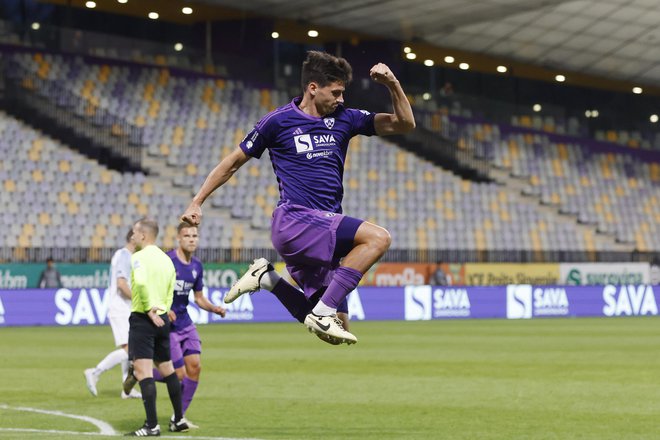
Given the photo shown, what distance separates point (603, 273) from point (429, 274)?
716 cm

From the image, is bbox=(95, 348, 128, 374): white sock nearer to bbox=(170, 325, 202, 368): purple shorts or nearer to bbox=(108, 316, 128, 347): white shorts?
bbox=(108, 316, 128, 347): white shorts

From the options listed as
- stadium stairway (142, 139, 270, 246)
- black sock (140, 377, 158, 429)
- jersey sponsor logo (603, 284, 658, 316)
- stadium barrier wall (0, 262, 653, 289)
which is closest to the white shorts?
black sock (140, 377, 158, 429)

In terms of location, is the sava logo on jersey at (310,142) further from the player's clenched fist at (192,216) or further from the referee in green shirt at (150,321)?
the referee in green shirt at (150,321)

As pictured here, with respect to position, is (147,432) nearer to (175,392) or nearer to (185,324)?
(175,392)

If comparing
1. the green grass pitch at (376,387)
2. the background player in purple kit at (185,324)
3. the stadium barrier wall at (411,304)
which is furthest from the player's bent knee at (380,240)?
the stadium barrier wall at (411,304)

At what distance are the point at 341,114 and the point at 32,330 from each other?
21714 mm

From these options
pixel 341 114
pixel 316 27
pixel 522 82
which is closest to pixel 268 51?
pixel 316 27

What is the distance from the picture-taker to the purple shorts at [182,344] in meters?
13.5

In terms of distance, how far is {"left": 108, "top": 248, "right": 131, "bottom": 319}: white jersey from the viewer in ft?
52.3

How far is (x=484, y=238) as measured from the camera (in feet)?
144

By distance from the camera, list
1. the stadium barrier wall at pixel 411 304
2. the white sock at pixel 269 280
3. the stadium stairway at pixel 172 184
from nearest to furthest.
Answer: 1. the white sock at pixel 269 280
2. the stadium barrier wall at pixel 411 304
3. the stadium stairway at pixel 172 184

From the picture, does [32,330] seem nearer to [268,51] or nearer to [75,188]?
[75,188]

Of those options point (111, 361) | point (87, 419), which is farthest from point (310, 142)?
point (111, 361)

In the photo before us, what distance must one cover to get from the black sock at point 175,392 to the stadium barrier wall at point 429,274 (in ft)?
66.6
